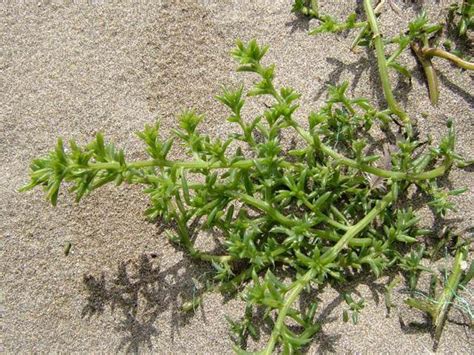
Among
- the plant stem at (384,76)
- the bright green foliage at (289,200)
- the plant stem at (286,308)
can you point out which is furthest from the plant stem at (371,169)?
the plant stem at (286,308)

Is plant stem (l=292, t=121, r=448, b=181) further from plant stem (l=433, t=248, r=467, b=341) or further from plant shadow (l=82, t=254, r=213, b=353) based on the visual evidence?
plant shadow (l=82, t=254, r=213, b=353)

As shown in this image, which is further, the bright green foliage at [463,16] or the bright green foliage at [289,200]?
the bright green foliage at [463,16]

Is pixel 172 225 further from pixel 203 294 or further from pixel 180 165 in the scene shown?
pixel 180 165

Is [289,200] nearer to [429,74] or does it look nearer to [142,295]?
[142,295]

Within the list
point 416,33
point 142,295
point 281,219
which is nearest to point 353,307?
point 281,219

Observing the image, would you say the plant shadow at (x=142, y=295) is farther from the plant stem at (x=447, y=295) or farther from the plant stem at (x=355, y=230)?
the plant stem at (x=447, y=295)

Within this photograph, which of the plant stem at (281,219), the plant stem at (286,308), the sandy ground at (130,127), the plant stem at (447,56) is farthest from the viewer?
the plant stem at (447,56)

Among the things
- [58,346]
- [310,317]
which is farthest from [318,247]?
[58,346]
